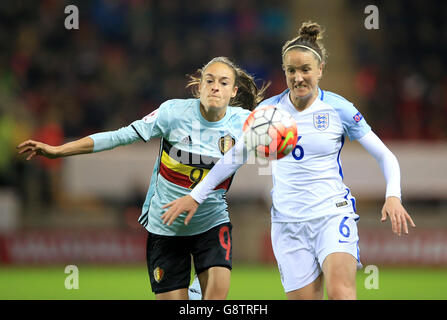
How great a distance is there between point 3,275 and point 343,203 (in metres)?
7.48

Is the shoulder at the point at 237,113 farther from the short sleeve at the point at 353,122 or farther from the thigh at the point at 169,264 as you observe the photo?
the thigh at the point at 169,264

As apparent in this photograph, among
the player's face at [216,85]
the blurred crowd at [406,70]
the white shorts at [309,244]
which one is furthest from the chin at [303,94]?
the blurred crowd at [406,70]

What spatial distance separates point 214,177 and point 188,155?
0.44 m

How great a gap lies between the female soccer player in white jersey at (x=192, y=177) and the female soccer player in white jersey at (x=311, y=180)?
381 millimetres

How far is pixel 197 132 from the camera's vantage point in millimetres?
5352

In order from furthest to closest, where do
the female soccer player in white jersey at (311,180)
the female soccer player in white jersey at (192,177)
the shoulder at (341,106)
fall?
1. the female soccer player in white jersey at (192,177)
2. the shoulder at (341,106)
3. the female soccer player in white jersey at (311,180)

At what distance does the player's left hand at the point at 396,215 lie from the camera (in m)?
4.74

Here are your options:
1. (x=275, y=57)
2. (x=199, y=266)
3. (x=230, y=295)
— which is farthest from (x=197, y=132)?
(x=275, y=57)


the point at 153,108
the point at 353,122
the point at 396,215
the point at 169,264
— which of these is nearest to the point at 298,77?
the point at 353,122

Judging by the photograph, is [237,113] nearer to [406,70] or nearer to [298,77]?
[298,77]

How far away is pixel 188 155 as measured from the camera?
17.5 ft

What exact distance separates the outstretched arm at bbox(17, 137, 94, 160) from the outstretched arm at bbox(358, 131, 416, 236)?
1.93 meters

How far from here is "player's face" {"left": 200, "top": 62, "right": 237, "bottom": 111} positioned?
5.27m

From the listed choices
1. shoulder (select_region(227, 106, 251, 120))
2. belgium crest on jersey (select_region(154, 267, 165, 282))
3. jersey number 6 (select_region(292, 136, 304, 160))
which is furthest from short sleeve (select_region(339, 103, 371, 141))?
belgium crest on jersey (select_region(154, 267, 165, 282))
